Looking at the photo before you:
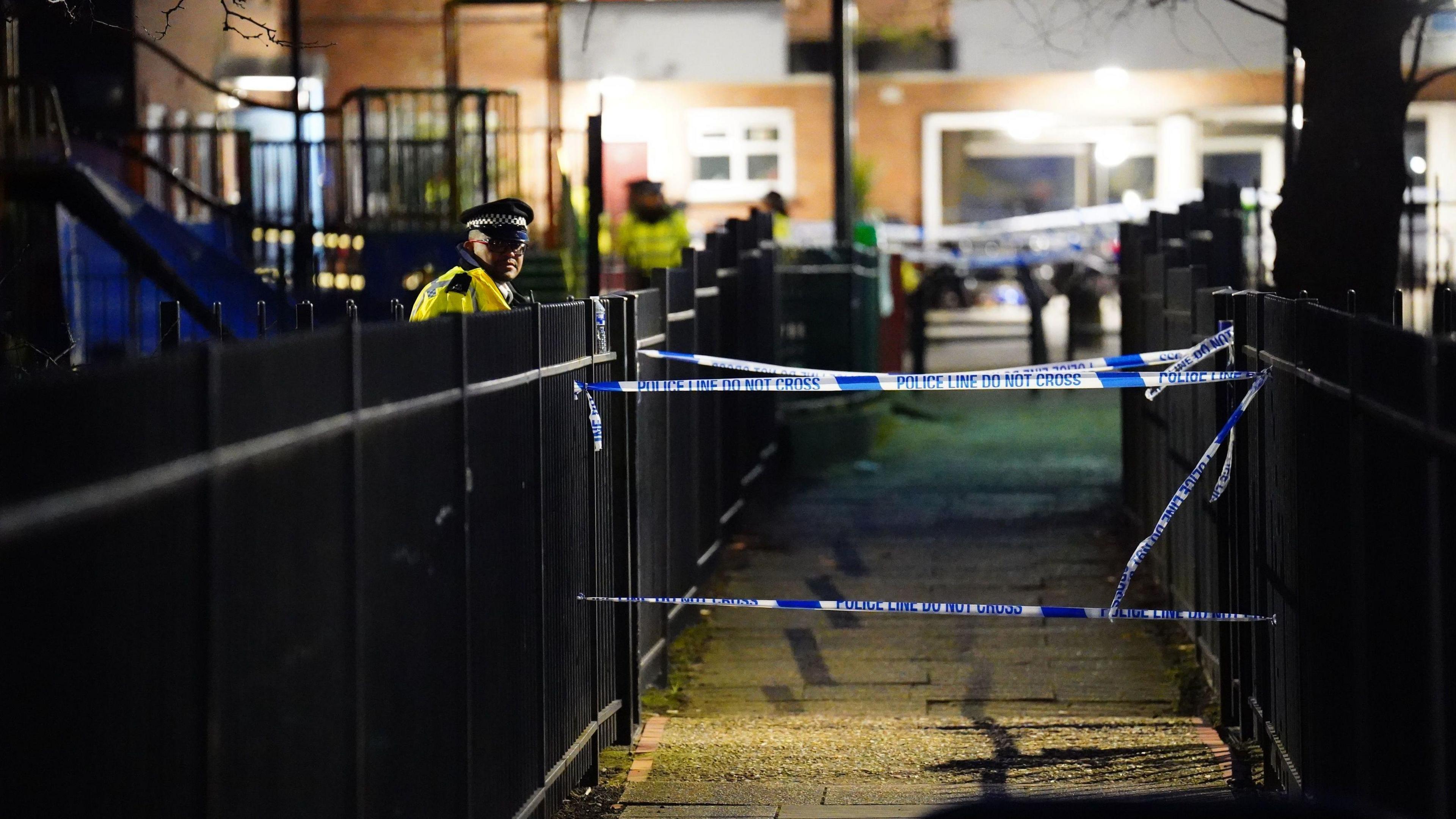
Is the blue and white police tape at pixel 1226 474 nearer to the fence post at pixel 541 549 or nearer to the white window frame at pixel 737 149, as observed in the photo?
the fence post at pixel 541 549

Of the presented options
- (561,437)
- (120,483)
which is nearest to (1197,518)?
(561,437)

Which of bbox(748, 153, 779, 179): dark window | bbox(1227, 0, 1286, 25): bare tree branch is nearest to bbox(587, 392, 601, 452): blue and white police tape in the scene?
bbox(1227, 0, 1286, 25): bare tree branch

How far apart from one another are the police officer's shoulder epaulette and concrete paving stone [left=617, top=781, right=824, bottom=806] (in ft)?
7.34

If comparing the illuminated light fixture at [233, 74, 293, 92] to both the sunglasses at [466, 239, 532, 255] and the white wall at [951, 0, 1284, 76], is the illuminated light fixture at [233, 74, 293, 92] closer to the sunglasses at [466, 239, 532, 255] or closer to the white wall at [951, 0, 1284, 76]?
the white wall at [951, 0, 1284, 76]

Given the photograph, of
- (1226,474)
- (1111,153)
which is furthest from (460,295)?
(1111,153)

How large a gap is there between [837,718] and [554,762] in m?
2.07

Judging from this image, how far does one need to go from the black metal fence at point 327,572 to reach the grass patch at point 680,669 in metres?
0.73

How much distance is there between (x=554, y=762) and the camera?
21.4ft

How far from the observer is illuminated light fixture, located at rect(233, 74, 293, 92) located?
84.9ft

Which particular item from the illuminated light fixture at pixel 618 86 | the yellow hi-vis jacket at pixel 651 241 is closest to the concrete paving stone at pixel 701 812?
the yellow hi-vis jacket at pixel 651 241

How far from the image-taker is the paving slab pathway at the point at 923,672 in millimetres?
6977

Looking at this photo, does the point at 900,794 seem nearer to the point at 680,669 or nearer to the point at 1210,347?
the point at 1210,347

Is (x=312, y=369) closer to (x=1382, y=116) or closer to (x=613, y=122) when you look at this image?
(x=1382, y=116)

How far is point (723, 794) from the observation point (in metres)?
6.86
